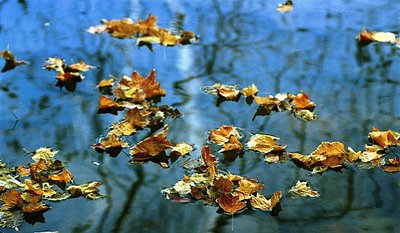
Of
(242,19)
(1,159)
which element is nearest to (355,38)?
(242,19)

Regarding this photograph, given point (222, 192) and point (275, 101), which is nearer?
point (222, 192)

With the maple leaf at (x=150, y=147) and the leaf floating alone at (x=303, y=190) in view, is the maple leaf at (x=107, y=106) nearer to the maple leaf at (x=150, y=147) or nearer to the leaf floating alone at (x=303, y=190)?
the maple leaf at (x=150, y=147)

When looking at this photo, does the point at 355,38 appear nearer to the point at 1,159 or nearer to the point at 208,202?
the point at 208,202

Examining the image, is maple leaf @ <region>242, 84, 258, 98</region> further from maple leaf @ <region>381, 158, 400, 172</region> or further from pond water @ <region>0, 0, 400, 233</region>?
maple leaf @ <region>381, 158, 400, 172</region>

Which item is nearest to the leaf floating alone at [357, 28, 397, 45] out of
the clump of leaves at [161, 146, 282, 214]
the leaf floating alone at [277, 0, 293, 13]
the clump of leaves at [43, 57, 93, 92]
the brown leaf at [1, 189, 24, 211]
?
the leaf floating alone at [277, 0, 293, 13]

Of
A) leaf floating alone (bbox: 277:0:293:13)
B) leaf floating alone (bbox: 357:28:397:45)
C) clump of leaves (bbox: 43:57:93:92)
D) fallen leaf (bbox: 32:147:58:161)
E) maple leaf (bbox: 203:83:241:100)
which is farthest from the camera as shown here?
leaf floating alone (bbox: 277:0:293:13)

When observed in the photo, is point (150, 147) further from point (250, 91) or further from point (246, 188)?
point (250, 91)

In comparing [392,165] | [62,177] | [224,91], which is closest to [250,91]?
[224,91]
